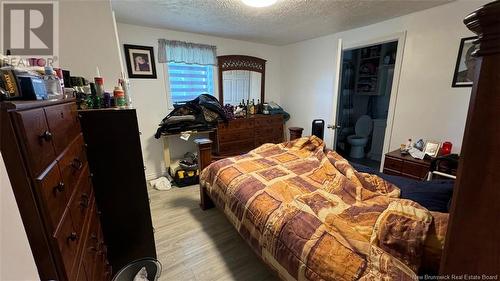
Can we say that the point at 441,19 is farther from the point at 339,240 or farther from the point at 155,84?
the point at 155,84

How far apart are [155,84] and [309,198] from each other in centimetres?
284

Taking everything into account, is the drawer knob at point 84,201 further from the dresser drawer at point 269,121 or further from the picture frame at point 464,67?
the picture frame at point 464,67

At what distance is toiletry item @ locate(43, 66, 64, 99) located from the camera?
2.78 ft

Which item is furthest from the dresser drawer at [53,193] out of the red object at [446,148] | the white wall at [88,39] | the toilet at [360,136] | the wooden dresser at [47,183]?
the toilet at [360,136]

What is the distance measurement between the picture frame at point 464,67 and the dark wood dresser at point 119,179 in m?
3.02

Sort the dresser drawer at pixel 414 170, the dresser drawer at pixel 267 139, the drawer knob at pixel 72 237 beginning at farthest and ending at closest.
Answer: the dresser drawer at pixel 267 139, the dresser drawer at pixel 414 170, the drawer knob at pixel 72 237

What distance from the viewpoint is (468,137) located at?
0.45 metres

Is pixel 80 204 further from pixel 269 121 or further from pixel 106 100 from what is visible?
pixel 269 121

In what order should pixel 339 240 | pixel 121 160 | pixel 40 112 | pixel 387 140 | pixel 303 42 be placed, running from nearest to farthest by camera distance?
pixel 40 112
pixel 339 240
pixel 121 160
pixel 387 140
pixel 303 42

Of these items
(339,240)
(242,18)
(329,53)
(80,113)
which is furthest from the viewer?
(329,53)

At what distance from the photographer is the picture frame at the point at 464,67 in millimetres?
2061

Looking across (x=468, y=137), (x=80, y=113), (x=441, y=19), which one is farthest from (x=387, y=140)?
(x=80, y=113)

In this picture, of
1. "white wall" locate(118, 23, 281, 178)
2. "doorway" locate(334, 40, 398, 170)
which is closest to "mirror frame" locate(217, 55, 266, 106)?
"white wall" locate(118, 23, 281, 178)

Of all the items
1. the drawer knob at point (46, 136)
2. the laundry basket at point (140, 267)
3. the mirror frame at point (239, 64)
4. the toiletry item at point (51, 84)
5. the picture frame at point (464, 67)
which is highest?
the mirror frame at point (239, 64)
